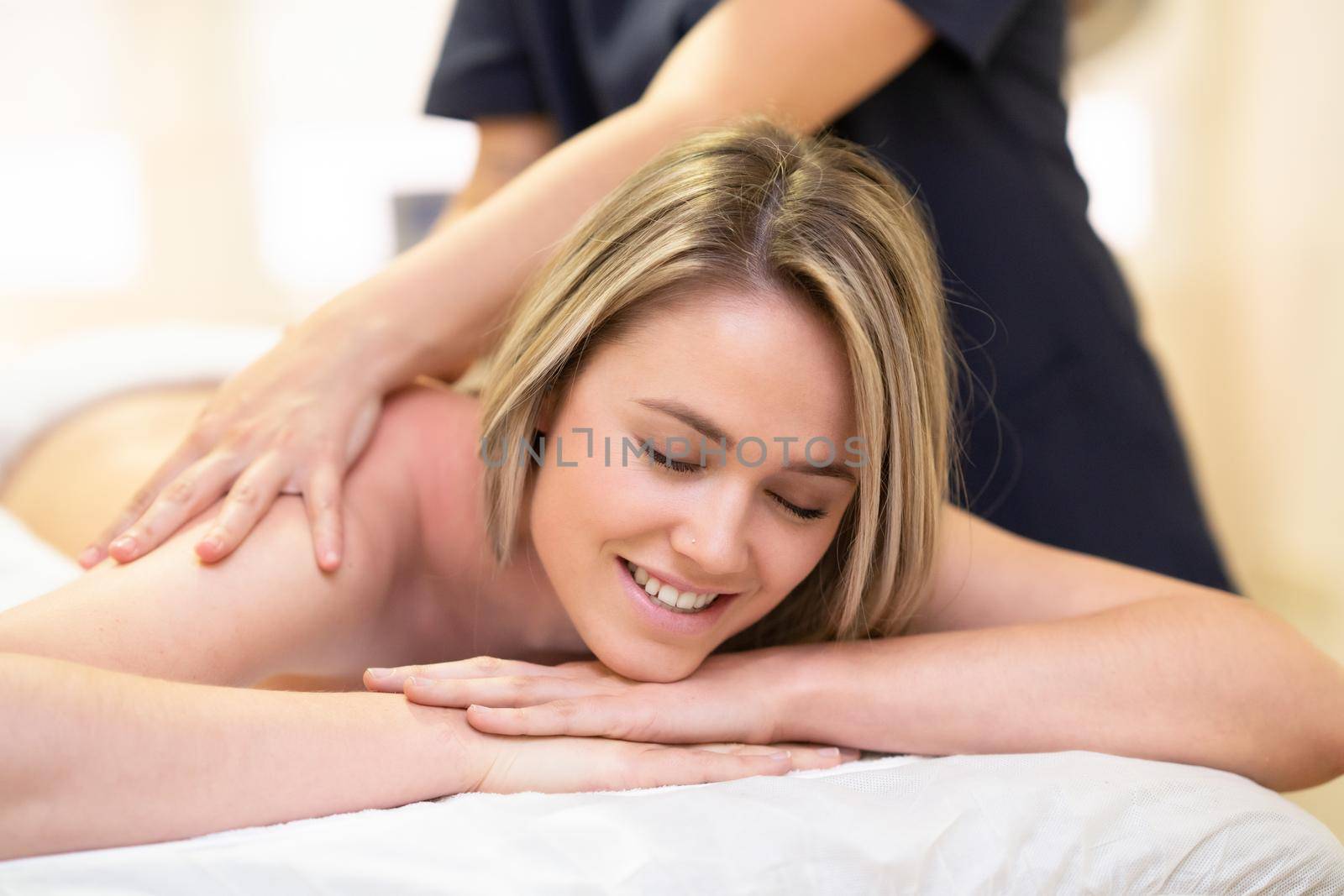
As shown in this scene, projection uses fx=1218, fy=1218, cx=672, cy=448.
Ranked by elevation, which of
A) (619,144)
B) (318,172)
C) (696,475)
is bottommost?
(696,475)

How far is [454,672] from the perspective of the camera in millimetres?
954

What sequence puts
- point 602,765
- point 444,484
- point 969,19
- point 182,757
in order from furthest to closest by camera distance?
point 969,19 → point 444,484 → point 602,765 → point 182,757

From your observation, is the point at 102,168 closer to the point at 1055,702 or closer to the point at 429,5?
the point at 429,5

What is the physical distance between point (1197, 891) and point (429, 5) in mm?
3222

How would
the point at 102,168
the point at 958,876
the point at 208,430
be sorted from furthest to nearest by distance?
the point at 102,168
the point at 208,430
the point at 958,876

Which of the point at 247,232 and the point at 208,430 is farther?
the point at 247,232

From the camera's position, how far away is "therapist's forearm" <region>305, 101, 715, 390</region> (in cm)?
119

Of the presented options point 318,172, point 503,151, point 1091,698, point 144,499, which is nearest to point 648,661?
point 1091,698

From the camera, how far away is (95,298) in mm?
3500

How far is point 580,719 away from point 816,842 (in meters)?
0.22

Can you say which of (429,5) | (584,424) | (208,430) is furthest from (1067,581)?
(429,5)

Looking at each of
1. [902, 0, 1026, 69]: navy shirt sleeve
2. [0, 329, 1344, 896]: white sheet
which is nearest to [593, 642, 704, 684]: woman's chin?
[0, 329, 1344, 896]: white sheet

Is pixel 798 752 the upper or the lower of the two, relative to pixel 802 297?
lower

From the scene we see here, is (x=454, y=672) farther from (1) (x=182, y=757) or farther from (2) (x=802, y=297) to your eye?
(2) (x=802, y=297)
